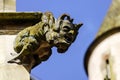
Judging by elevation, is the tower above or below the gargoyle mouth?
above

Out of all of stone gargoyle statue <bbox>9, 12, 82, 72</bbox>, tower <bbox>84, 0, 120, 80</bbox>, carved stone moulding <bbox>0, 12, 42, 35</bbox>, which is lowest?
stone gargoyle statue <bbox>9, 12, 82, 72</bbox>

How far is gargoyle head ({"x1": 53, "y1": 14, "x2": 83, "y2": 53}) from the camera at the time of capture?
19.7 ft

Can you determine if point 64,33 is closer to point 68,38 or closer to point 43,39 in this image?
point 68,38

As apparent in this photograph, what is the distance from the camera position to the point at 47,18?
6090mm

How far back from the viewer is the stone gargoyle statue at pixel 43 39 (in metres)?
5.95

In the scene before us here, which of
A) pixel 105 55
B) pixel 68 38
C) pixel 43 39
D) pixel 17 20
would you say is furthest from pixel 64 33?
pixel 105 55

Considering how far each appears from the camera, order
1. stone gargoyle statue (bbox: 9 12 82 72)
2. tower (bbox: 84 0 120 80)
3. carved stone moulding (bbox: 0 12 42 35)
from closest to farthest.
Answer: stone gargoyle statue (bbox: 9 12 82 72) → carved stone moulding (bbox: 0 12 42 35) → tower (bbox: 84 0 120 80)

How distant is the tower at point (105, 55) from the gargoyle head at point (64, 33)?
22351 millimetres

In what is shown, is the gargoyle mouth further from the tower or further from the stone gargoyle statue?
the tower

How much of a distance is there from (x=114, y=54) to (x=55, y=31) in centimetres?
2463

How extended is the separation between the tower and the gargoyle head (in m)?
22.4

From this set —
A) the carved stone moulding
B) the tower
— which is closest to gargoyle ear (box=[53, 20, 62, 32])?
the carved stone moulding

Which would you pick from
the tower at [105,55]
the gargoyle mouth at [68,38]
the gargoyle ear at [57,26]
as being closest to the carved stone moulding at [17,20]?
the gargoyle ear at [57,26]

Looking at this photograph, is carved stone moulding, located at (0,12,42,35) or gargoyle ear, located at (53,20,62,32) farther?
carved stone moulding, located at (0,12,42,35)
